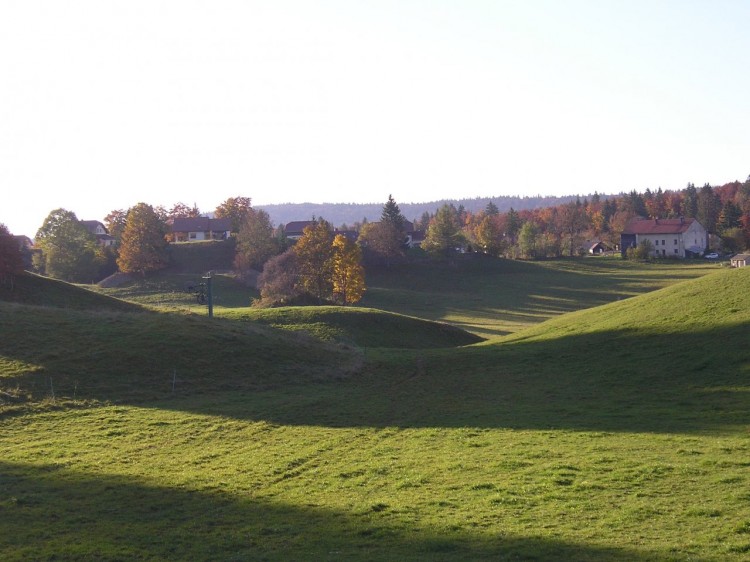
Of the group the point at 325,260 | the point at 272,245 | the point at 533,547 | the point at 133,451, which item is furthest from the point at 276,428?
the point at 272,245

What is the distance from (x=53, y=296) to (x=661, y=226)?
134081 mm

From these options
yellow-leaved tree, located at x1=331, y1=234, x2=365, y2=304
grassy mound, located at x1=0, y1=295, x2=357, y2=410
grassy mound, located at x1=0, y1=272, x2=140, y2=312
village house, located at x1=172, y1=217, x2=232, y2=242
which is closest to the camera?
grassy mound, located at x1=0, y1=295, x2=357, y2=410

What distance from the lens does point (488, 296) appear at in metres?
121

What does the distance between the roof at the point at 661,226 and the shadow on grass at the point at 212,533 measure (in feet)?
522

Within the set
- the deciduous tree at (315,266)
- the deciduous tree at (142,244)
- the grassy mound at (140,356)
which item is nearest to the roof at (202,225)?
the deciduous tree at (142,244)

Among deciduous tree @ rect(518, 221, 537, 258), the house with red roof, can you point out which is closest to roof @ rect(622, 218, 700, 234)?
the house with red roof

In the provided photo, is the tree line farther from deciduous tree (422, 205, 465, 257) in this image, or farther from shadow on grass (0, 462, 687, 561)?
shadow on grass (0, 462, 687, 561)

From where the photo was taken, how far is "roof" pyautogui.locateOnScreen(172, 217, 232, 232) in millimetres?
170875

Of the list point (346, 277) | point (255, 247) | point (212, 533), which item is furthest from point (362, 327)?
point (255, 247)

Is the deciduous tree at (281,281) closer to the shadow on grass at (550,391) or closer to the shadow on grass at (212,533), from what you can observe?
the shadow on grass at (550,391)

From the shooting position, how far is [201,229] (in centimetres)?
17088

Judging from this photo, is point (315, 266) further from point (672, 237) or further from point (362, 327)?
point (672, 237)

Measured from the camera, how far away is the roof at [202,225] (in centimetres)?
17088

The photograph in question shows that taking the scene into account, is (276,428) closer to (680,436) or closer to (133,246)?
(680,436)
